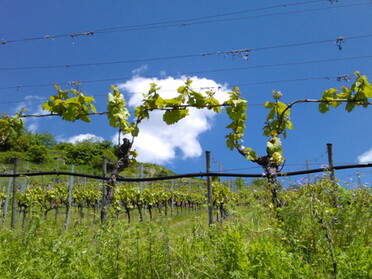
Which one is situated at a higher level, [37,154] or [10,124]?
[37,154]

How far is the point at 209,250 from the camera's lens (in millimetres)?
1839

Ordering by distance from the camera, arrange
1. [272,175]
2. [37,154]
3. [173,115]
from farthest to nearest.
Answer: [37,154] → [173,115] → [272,175]

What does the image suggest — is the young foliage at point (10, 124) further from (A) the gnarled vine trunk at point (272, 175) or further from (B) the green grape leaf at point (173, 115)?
(A) the gnarled vine trunk at point (272, 175)

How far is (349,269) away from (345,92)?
141 inches

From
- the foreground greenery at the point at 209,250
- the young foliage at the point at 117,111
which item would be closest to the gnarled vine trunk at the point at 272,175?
the foreground greenery at the point at 209,250

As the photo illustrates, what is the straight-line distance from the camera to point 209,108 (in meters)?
3.88

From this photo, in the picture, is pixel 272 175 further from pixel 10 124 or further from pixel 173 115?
pixel 10 124

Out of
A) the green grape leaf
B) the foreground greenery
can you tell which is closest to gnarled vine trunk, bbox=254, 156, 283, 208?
the foreground greenery

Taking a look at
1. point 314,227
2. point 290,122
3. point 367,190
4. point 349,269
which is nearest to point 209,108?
point 290,122

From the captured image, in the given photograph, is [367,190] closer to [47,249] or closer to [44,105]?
[47,249]

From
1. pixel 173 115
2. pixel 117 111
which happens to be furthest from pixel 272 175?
pixel 117 111

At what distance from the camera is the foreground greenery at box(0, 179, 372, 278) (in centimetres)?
148

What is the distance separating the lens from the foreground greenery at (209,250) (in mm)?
1481

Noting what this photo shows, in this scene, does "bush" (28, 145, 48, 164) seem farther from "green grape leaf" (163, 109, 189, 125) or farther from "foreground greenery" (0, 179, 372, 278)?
"foreground greenery" (0, 179, 372, 278)
